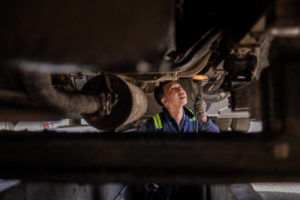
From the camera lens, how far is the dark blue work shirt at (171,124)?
9.29 ft

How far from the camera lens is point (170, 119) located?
2.94m

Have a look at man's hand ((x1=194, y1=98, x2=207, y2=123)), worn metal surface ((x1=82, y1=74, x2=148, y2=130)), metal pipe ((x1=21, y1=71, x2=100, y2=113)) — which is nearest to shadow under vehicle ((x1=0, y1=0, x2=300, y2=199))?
metal pipe ((x1=21, y1=71, x2=100, y2=113))

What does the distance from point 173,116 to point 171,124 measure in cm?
15

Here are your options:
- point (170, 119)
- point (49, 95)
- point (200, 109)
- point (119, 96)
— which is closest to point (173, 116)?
point (170, 119)

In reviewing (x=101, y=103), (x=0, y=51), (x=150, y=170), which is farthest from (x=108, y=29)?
(x=101, y=103)

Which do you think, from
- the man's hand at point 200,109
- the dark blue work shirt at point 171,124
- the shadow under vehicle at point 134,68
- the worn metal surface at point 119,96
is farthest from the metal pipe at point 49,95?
the man's hand at point 200,109

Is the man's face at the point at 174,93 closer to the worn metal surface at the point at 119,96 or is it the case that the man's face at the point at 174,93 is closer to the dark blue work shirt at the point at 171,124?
the dark blue work shirt at the point at 171,124

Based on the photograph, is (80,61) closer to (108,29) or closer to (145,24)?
(108,29)

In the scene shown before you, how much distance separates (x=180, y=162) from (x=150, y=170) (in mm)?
133

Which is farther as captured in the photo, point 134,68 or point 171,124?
point 171,124

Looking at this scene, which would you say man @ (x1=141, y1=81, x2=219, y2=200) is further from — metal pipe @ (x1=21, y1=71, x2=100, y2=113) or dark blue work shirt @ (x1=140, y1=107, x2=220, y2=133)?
metal pipe @ (x1=21, y1=71, x2=100, y2=113)

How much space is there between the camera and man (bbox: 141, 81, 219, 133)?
287cm

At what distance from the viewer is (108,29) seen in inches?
35.8

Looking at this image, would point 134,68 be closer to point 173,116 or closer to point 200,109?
point 173,116
